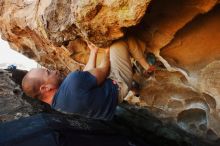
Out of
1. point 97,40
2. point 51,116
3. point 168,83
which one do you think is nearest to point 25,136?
point 51,116

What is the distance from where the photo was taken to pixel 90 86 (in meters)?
2.65

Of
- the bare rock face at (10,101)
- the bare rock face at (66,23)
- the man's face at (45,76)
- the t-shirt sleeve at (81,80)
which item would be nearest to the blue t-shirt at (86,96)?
the t-shirt sleeve at (81,80)

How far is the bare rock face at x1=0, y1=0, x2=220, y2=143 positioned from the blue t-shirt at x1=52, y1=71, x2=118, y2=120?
42cm

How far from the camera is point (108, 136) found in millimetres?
2584

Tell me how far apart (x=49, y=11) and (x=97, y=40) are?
0.55 metres

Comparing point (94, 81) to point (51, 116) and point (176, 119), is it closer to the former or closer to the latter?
point (51, 116)

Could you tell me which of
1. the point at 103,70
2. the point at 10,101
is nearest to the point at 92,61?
the point at 103,70

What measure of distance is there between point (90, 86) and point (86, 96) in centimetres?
8

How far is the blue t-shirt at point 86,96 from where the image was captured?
262cm

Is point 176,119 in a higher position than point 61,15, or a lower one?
lower

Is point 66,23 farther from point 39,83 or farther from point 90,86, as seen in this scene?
point 90,86

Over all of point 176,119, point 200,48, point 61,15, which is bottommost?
point 176,119

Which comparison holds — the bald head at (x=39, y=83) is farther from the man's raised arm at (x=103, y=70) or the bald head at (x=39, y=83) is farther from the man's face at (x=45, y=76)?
the man's raised arm at (x=103, y=70)

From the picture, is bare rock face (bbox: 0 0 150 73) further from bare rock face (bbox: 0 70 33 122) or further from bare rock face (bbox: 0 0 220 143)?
bare rock face (bbox: 0 70 33 122)
